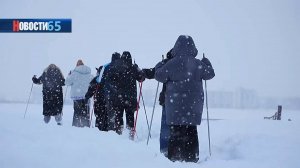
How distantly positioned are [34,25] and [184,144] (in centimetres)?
2375

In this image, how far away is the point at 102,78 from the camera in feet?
27.6

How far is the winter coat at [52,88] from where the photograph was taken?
1053 cm

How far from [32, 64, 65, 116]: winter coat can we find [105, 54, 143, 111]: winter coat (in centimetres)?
315

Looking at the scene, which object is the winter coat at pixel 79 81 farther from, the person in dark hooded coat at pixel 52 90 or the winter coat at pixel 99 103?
the winter coat at pixel 99 103

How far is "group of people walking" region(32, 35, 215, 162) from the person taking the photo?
5.79m

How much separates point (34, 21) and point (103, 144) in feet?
76.8

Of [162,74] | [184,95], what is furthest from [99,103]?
[184,95]

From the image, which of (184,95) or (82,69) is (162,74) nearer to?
(184,95)

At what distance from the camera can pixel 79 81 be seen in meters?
10.3

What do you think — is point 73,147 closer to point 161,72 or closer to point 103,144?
point 103,144

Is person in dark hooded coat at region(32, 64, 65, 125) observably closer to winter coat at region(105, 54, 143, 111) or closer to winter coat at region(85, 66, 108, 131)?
winter coat at region(85, 66, 108, 131)

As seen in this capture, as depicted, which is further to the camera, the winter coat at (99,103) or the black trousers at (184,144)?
the winter coat at (99,103)

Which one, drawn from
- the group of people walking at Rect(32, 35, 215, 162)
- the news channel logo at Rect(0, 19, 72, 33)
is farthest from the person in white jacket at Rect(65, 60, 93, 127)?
the news channel logo at Rect(0, 19, 72, 33)

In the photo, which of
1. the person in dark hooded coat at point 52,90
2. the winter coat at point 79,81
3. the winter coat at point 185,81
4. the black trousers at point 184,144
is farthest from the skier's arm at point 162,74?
the person in dark hooded coat at point 52,90
